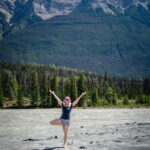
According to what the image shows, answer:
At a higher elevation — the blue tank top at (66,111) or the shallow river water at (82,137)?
the blue tank top at (66,111)

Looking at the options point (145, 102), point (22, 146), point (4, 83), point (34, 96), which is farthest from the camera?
point (4, 83)

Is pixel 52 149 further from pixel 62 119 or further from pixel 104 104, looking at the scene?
pixel 104 104

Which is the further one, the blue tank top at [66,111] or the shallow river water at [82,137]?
the shallow river water at [82,137]

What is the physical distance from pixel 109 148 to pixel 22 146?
6730mm

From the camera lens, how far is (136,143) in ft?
70.9

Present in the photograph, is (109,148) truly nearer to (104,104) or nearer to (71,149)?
(71,149)

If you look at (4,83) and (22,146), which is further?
(4,83)

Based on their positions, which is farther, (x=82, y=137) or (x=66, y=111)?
(x=82, y=137)

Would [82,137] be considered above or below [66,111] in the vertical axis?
below

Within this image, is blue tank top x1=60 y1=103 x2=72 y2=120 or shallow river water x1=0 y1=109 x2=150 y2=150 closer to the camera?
blue tank top x1=60 y1=103 x2=72 y2=120

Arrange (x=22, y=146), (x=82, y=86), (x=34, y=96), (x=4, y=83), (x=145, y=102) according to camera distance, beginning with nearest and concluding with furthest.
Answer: (x=22, y=146) < (x=82, y=86) < (x=34, y=96) < (x=145, y=102) < (x=4, y=83)

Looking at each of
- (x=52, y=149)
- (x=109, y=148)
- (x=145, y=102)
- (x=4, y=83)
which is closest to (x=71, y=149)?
(x=52, y=149)

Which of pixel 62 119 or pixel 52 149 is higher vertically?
pixel 62 119

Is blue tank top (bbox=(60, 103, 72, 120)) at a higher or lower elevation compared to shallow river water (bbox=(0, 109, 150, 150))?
higher
